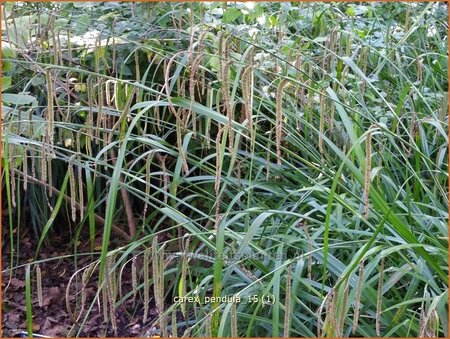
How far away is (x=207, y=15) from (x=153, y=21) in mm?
213

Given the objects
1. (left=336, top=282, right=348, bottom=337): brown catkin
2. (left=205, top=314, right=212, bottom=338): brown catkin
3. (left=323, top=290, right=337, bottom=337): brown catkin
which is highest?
(left=323, top=290, right=337, bottom=337): brown catkin

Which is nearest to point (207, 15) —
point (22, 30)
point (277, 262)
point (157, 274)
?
point (22, 30)

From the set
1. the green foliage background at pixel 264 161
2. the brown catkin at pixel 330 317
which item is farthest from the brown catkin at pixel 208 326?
the brown catkin at pixel 330 317

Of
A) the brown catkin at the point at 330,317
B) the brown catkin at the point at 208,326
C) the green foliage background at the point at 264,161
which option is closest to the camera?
the brown catkin at the point at 330,317

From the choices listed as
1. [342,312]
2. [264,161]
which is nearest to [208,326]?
[342,312]

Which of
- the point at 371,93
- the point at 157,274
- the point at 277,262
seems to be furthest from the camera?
the point at 371,93

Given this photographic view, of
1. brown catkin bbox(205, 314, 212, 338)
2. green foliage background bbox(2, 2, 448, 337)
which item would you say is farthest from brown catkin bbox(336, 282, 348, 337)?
brown catkin bbox(205, 314, 212, 338)

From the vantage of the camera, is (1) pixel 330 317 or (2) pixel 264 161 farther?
(2) pixel 264 161

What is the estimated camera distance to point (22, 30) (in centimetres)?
194

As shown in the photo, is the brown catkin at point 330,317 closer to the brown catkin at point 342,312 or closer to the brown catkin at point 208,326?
the brown catkin at point 342,312

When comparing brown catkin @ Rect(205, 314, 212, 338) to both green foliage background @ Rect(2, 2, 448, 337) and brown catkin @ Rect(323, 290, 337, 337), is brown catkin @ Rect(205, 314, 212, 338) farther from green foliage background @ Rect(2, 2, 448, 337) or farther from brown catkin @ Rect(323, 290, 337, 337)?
brown catkin @ Rect(323, 290, 337, 337)

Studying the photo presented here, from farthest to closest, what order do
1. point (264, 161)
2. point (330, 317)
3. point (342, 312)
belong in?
point (264, 161)
point (342, 312)
point (330, 317)

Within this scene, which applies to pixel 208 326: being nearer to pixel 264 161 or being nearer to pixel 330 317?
Result: pixel 330 317

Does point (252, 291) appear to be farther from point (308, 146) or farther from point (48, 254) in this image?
point (48, 254)
